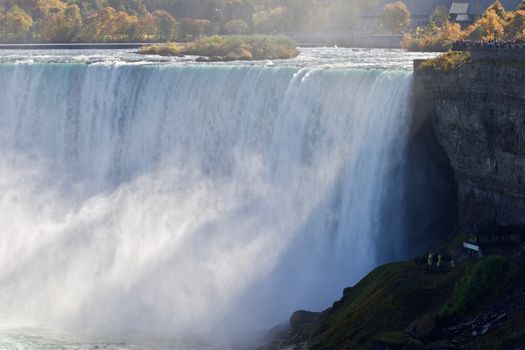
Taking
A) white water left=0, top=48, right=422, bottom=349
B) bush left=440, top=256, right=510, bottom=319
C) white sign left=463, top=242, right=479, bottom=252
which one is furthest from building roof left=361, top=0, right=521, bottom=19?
bush left=440, top=256, right=510, bottom=319

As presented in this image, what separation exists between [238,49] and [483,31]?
14.4m

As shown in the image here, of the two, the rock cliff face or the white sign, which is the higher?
the rock cliff face

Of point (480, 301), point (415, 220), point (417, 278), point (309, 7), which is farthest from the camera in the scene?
point (309, 7)

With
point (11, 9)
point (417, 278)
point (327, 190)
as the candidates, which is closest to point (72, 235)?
point (327, 190)

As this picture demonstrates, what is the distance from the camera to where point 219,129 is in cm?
4531

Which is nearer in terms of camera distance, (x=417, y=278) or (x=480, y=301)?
(x=480, y=301)

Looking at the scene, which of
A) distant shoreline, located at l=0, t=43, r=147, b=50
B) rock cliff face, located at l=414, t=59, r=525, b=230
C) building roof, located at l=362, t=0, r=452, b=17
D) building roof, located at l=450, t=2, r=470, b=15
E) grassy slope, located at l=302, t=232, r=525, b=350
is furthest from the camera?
building roof, located at l=362, t=0, r=452, b=17

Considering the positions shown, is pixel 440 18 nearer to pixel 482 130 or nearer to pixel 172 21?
pixel 172 21

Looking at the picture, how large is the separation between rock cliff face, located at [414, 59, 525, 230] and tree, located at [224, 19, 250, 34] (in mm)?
60510

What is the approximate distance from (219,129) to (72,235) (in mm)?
7151

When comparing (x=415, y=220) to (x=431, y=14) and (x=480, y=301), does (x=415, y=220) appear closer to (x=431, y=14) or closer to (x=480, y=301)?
(x=480, y=301)

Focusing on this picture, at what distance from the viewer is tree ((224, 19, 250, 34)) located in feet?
319

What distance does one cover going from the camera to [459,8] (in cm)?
9056

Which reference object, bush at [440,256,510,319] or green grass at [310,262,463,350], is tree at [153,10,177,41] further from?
bush at [440,256,510,319]
